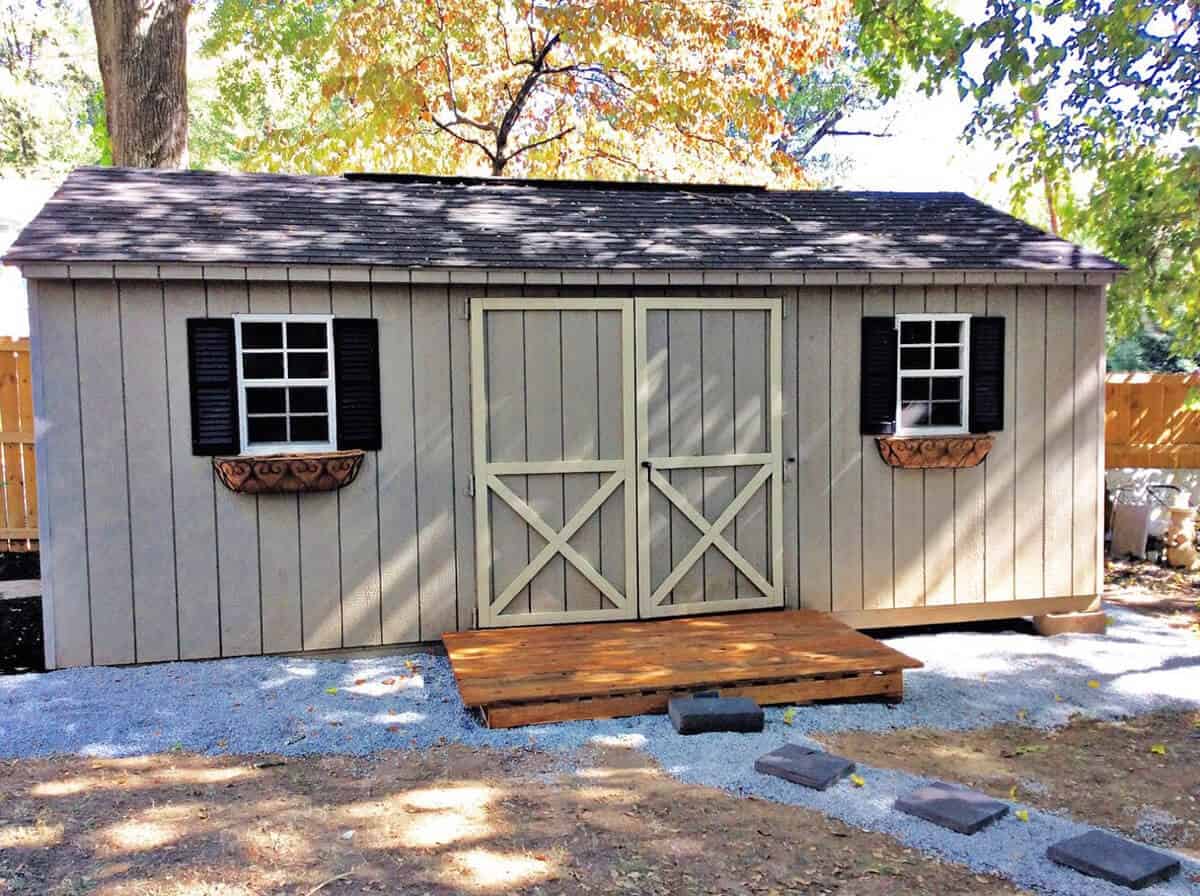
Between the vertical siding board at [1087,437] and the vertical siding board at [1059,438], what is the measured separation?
0.04m

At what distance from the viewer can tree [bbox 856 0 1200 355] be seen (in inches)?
342

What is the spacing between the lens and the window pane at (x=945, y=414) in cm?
706

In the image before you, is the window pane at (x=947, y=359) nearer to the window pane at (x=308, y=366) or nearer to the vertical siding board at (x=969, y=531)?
the vertical siding board at (x=969, y=531)

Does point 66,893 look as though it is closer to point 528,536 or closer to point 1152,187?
point 528,536

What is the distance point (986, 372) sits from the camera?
6930mm

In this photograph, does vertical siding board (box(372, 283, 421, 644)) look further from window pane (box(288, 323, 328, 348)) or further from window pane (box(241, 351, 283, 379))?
window pane (box(241, 351, 283, 379))

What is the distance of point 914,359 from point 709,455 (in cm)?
162

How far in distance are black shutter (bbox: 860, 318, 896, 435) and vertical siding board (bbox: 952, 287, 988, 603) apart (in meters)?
0.70

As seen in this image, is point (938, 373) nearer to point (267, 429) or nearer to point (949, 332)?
point (949, 332)

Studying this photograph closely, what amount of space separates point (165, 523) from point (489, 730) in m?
2.33

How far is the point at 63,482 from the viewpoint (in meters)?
5.75

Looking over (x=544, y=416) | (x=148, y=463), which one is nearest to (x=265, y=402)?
(x=148, y=463)

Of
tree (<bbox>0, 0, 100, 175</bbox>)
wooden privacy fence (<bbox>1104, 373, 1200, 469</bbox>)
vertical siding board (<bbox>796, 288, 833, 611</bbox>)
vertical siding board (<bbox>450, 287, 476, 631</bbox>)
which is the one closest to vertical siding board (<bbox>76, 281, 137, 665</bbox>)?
vertical siding board (<bbox>450, 287, 476, 631</bbox>)

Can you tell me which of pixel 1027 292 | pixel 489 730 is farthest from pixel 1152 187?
pixel 489 730
